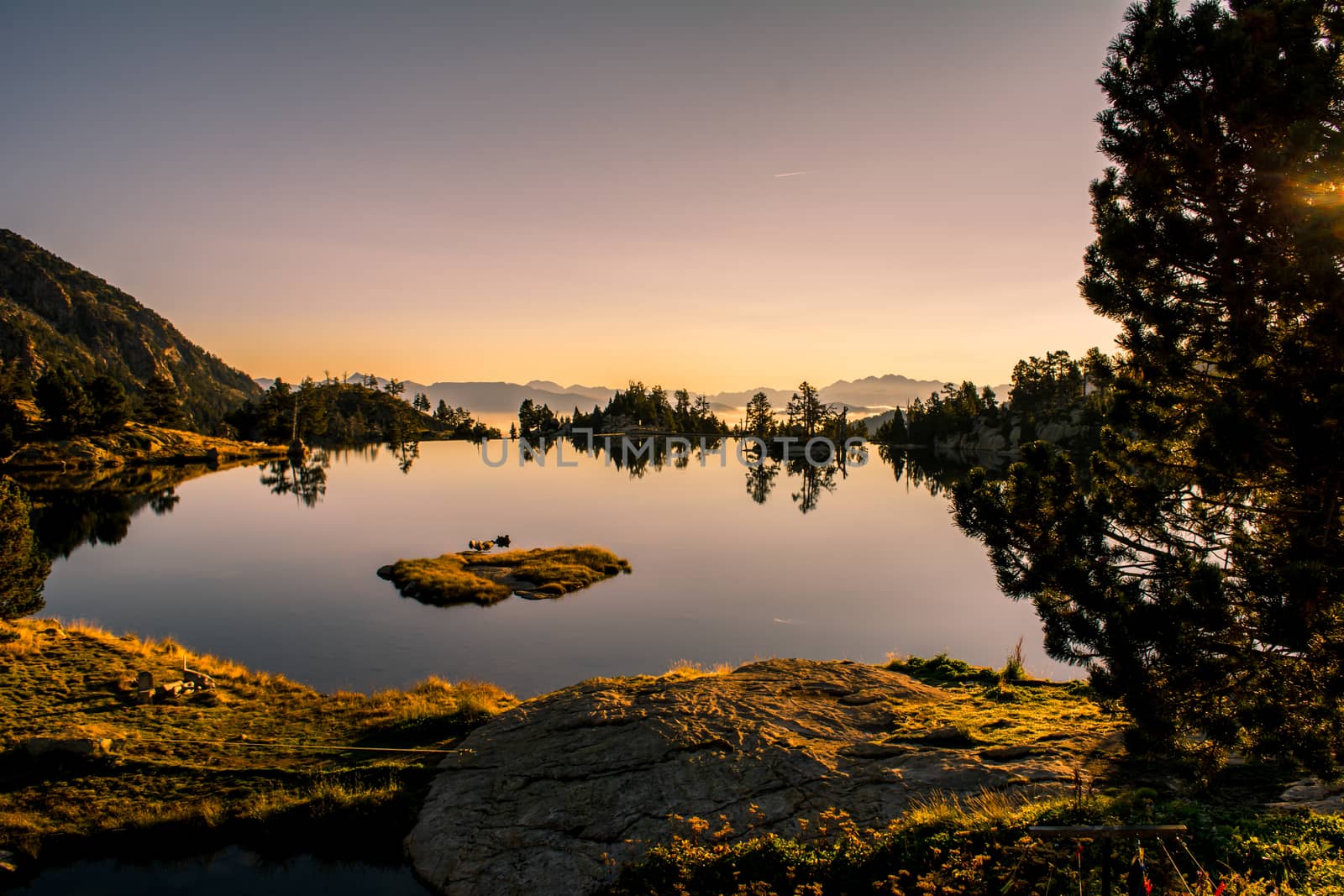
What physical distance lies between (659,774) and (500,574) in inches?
1372

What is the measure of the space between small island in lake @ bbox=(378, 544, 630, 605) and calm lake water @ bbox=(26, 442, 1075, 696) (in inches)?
59.7

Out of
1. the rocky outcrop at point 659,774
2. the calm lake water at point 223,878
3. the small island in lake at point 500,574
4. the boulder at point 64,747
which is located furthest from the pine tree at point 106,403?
the rocky outcrop at point 659,774

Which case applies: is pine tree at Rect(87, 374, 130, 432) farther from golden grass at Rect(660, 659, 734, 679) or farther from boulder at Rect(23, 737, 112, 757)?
golden grass at Rect(660, 659, 734, 679)

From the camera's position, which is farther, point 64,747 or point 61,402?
point 61,402

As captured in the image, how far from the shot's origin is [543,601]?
40.5 meters

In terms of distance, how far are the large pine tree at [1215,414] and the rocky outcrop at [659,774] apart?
375 cm

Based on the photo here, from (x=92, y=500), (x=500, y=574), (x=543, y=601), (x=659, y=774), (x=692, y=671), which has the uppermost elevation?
(x=659, y=774)

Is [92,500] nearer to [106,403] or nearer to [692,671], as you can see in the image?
[106,403]

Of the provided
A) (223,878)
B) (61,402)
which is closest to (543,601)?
(223,878)

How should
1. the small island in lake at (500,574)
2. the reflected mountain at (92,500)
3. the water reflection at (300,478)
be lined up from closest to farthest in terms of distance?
1. the small island in lake at (500,574)
2. the reflected mountain at (92,500)
3. the water reflection at (300,478)

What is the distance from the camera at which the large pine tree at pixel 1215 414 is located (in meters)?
8.59

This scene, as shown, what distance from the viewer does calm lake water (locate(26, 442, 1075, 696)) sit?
3070 cm

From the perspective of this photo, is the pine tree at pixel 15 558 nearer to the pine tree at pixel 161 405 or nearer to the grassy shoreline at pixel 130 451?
the grassy shoreline at pixel 130 451

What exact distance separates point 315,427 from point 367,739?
19047 cm
